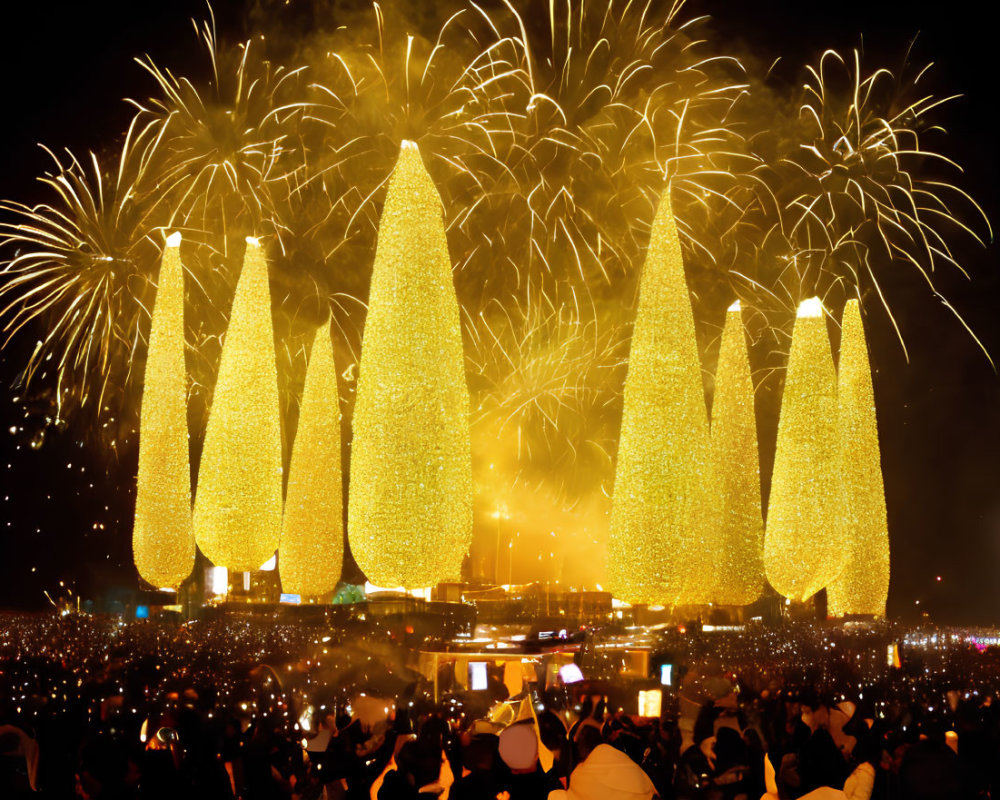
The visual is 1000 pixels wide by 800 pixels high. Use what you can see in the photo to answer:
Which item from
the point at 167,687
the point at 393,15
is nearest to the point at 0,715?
the point at 167,687

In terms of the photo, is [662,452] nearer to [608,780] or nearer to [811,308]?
[811,308]

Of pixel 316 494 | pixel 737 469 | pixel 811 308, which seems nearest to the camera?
pixel 316 494

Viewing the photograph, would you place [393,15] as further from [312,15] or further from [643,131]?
[643,131]

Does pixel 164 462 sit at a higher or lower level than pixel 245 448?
lower

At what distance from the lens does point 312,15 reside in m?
17.6

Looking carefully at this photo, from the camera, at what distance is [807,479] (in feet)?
77.3

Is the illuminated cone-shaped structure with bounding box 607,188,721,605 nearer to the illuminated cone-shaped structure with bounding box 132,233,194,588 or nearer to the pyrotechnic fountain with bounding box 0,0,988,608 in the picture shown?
the pyrotechnic fountain with bounding box 0,0,988,608

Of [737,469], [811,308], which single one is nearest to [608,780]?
[737,469]

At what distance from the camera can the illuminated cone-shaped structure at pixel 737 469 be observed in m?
23.3

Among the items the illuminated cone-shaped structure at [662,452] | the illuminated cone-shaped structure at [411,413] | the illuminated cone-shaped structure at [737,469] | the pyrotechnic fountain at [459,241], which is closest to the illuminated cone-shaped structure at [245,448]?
the pyrotechnic fountain at [459,241]

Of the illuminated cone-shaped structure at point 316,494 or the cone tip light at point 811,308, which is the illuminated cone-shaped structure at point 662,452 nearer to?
the cone tip light at point 811,308

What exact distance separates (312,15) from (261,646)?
9.87 m

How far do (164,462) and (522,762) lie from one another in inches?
711

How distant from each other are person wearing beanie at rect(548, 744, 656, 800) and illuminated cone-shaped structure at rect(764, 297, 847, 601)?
19.2m
